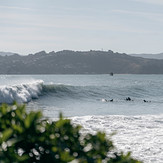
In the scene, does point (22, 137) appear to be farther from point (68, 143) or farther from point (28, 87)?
point (28, 87)

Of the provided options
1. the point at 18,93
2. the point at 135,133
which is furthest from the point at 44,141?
the point at 18,93

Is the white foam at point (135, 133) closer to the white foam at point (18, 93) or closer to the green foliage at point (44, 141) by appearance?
the green foliage at point (44, 141)

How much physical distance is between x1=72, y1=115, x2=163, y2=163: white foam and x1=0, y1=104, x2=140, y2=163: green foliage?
18.1 ft

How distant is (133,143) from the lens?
14.3 meters

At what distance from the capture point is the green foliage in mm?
3283

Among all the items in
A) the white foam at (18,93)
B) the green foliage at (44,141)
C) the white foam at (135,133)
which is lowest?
the white foam at (18,93)

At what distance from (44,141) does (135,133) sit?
13.6m

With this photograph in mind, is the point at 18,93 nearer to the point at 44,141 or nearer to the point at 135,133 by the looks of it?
the point at 135,133

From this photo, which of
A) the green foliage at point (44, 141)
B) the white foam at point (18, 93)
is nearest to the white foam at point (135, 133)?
the green foliage at point (44, 141)

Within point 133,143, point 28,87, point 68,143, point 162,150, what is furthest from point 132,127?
point 28,87

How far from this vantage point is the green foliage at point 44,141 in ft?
10.8

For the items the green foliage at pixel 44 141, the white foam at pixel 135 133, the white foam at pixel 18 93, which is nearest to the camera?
the green foliage at pixel 44 141

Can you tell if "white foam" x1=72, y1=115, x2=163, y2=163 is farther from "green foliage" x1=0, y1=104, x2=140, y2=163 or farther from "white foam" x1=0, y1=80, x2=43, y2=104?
"white foam" x1=0, y1=80, x2=43, y2=104

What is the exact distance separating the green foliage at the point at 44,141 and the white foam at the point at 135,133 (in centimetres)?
551
